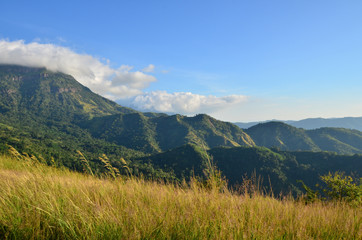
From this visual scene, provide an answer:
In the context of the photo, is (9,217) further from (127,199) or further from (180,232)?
(180,232)

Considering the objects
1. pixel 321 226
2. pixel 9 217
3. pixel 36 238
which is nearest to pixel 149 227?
pixel 36 238

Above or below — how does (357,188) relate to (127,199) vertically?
below

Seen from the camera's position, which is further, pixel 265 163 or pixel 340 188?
pixel 265 163

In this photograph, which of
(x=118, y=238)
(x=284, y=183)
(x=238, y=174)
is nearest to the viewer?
(x=118, y=238)

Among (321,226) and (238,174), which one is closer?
(321,226)

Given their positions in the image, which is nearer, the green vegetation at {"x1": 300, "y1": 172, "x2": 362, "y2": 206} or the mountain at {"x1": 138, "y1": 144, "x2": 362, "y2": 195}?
the green vegetation at {"x1": 300, "y1": 172, "x2": 362, "y2": 206}

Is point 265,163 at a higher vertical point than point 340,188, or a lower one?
lower

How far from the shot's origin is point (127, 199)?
3277 millimetres

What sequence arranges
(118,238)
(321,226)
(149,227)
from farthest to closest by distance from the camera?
(321,226) → (149,227) → (118,238)

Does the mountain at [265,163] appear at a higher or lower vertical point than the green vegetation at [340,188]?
lower

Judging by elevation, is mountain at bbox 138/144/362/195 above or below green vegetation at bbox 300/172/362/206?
below

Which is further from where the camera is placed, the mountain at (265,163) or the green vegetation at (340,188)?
the mountain at (265,163)

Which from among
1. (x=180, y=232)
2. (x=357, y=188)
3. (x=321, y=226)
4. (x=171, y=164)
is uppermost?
(x=180, y=232)

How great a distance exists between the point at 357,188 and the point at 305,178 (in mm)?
169226
